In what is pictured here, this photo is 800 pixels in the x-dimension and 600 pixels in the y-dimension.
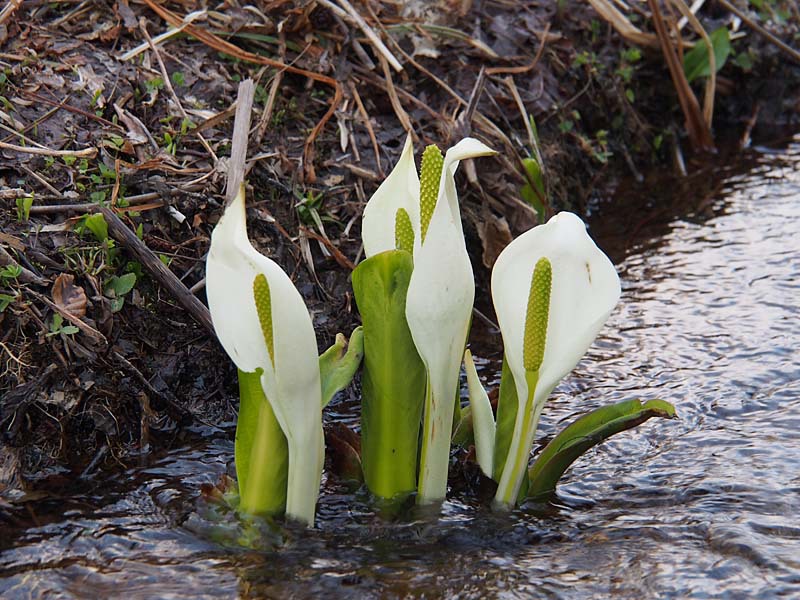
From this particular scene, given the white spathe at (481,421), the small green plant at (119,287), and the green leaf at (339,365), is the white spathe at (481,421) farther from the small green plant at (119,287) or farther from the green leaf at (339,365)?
the small green plant at (119,287)

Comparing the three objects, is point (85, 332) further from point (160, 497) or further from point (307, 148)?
point (307, 148)

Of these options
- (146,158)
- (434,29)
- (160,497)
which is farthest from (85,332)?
(434,29)

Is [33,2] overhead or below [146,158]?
overhead

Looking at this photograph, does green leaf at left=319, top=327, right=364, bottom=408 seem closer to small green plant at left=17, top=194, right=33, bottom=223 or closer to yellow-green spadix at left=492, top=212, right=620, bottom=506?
yellow-green spadix at left=492, top=212, right=620, bottom=506

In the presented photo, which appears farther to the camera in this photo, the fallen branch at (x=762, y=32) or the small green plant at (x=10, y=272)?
the fallen branch at (x=762, y=32)

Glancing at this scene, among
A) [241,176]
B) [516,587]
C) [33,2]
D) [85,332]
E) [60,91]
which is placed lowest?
[516,587]

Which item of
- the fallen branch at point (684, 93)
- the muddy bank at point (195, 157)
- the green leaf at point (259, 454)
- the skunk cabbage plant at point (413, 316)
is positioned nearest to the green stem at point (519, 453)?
the skunk cabbage plant at point (413, 316)
